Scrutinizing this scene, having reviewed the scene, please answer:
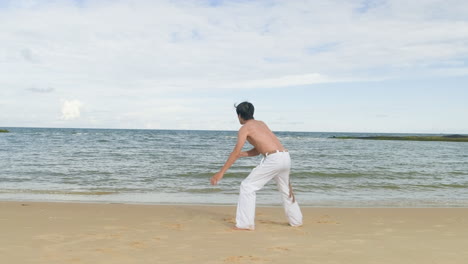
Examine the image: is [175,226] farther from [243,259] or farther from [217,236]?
[243,259]

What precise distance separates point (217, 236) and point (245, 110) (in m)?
1.80

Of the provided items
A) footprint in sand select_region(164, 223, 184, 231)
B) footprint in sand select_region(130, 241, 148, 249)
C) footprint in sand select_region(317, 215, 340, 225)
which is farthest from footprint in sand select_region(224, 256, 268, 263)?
footprint in sand select_region(317, 215, 340, 225)

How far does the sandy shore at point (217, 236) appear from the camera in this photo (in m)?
4.70

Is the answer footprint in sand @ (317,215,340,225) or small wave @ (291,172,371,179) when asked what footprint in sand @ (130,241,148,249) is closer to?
footprint in sand @ (317,215,340,225)

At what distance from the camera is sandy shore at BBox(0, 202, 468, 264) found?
15.4ft

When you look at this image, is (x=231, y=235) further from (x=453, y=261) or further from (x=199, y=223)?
(x=453, y=261)

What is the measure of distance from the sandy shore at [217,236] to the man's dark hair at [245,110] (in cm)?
165

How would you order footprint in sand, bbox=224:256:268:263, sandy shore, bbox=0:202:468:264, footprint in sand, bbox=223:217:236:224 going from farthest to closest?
footprint in sand, bbox=223:217:236:224
sandy shore, bbox=0:202:468:264
footprint in sand, bbox=224:256:268:263

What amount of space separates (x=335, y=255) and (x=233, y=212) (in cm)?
366

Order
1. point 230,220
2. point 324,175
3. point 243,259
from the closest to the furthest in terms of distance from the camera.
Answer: point 243,259 < point 230,220 < point 324,175

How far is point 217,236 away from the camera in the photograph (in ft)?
19.1

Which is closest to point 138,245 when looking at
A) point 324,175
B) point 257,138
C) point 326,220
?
point 257,138

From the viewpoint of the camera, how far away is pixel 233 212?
8297 millimetres

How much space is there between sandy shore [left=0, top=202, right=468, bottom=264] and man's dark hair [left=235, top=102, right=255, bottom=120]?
1.65 metres
